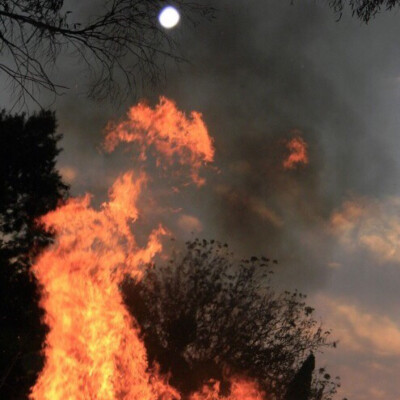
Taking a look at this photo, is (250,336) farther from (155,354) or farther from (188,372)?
(155,354)

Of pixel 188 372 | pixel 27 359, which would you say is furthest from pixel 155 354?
pixel 27 359

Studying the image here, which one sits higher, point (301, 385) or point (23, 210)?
point (23, 210)

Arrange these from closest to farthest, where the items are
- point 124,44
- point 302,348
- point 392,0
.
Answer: point 124,44, point 392,0, point 302,348

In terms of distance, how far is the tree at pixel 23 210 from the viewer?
2428cm

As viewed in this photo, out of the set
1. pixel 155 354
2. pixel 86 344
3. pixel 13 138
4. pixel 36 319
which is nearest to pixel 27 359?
pixel 36 319

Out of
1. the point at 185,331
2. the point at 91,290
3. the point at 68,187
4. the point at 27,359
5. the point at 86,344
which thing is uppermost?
the point at 68,187

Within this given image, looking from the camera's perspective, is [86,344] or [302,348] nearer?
[86,344]

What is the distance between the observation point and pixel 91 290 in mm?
13312

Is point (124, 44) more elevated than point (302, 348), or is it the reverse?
point (302, 348)

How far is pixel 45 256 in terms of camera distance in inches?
514

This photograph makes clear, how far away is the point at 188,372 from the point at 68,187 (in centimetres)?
1234

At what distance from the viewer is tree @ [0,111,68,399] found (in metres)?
24.3

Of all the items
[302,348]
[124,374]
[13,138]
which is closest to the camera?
[124,374]

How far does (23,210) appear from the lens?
24672 mm
